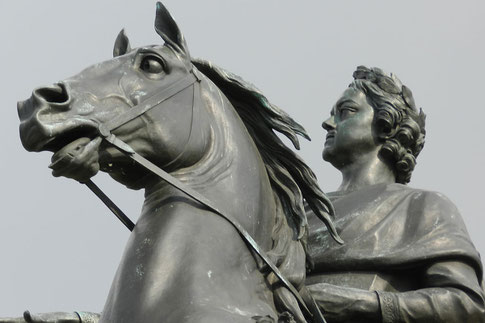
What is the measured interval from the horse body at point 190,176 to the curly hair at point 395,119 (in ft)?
6.80

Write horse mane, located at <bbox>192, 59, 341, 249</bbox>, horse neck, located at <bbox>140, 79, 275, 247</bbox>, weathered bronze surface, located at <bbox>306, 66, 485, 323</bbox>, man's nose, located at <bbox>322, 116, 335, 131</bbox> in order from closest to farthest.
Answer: horse neck, located at <bbox>140, 79, 275, 247</bbox> < horse mane, located at <bbox>192, 59, 341, 249</bbox> < weathered bronze surface, located at <bbox>306, 66, 485, 323</bbox> < man's nose, located at <bbox>322, 116, 335, 131</bbox>

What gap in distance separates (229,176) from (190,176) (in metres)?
0.21

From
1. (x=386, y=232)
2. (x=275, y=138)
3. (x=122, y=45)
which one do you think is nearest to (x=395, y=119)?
(x=386, y=232)

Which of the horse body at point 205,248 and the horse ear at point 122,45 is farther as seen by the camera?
the horse ear at point 122,45

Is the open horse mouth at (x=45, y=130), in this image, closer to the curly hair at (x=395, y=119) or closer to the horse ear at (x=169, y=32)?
the horse ear at (x=169, y=32)

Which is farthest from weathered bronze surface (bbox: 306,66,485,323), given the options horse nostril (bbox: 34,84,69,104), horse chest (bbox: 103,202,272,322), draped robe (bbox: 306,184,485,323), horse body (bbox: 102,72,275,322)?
horse nostril (bbox: 34,84,69,104)

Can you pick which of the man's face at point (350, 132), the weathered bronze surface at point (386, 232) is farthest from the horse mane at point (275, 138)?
the man's face at point (350, 132)

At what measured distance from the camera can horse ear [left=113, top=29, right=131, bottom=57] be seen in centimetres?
909

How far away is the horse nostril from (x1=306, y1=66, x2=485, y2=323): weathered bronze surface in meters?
2.18

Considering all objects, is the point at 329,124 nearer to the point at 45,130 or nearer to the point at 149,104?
the point at 149,104

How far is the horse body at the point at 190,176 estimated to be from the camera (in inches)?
316

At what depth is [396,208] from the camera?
34.0 ft

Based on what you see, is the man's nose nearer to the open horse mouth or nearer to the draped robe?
the draped robe

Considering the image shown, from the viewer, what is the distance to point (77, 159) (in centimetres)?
809
